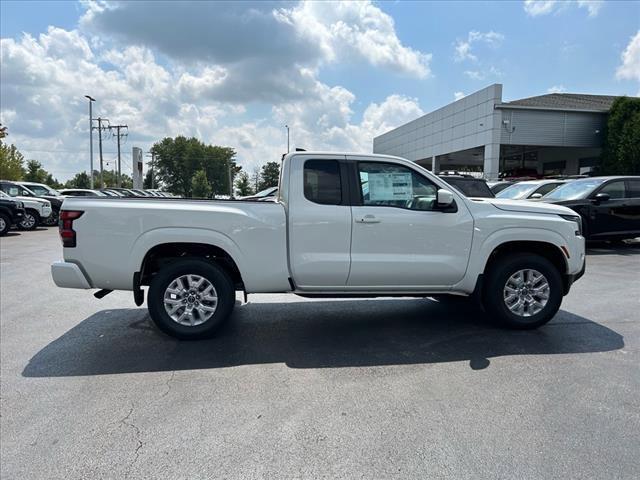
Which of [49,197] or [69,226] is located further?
[49,197]

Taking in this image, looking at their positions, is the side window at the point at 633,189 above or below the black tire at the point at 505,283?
above

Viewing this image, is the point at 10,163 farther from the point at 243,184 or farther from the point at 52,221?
the point at 243,184

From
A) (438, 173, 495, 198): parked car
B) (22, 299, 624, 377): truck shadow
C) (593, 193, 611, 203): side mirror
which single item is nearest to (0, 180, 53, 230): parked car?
(22, 299, 624, 377): truck shadow

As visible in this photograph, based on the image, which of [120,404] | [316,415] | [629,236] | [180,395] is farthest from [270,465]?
[629,236]

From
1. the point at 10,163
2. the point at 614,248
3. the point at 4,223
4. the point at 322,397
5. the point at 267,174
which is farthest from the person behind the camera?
the point at 267,174

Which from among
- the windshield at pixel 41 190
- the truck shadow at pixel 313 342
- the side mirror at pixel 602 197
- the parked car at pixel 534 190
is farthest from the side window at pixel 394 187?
the windshield at pixel 41 190

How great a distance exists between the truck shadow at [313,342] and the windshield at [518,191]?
7.87m

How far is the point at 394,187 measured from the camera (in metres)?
4.97

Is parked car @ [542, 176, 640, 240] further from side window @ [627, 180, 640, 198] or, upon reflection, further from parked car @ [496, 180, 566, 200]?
parked car @ [496, 180, 566, 200]

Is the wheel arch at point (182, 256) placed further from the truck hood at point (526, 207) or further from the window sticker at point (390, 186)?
the truck hood at point (526, 207)

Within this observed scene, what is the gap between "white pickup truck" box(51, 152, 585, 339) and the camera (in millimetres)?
4562

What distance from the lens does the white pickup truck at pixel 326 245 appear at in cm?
456

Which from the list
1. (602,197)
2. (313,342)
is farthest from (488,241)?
(602,197)

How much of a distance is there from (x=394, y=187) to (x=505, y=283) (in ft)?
5.34
